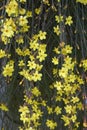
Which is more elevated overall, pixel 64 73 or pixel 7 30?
pixel 7 30

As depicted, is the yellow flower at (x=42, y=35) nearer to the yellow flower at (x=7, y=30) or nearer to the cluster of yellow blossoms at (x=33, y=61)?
the cluster of yellow blossoms at (x=33, y=61)

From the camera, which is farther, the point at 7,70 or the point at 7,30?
the point at 7,70

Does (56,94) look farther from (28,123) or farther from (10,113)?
(10,113)

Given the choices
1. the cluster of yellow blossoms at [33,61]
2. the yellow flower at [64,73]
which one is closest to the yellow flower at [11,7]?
the cluster of yellow blossoms at [33,61]

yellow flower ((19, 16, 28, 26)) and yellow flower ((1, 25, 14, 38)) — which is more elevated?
yellow flower ((19, 16, 28, 26))

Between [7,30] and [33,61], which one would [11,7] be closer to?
[7,30]

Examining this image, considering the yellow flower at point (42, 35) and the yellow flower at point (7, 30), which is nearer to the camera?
the yellow flower at point (7, 30)

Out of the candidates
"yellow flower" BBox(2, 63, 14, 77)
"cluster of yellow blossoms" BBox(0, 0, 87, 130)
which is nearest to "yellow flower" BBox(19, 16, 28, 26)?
"cluster of yellow blossoms" BBox(0, 0, 87, 130)

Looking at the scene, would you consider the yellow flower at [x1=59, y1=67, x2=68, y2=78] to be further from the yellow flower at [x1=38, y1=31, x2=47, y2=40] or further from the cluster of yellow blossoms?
the yellow flower at [x1=38, y1=31, x2=47, y2=40]

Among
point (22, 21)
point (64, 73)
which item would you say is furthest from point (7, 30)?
point (64, 73)

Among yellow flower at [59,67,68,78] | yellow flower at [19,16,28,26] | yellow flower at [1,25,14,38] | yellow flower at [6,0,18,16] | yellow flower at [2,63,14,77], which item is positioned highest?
yellow flower at [6,0,18,16]

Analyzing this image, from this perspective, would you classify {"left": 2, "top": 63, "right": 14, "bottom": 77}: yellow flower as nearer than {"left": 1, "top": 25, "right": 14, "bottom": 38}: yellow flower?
No
